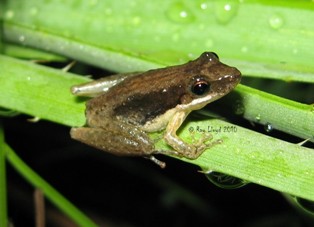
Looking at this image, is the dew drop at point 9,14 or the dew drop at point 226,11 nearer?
the dew drop at point 226,11

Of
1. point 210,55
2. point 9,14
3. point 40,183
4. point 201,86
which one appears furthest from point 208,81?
point 9,14

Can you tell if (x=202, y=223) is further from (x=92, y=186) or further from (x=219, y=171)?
(x=219, y=171)

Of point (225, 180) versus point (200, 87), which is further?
point (200, 87)

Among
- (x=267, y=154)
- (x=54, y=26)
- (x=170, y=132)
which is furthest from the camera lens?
(x=54, y=26)

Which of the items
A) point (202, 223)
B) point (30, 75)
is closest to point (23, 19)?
point (30, 75)

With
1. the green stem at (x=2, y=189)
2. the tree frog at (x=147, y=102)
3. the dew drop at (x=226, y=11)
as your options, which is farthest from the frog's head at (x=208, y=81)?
the green stem at (x=2, y=189)

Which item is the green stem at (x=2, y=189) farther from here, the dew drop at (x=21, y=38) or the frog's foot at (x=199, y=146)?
the frog's foot at (x=199, y=146)

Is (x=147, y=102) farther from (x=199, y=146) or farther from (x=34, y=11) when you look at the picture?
(x=34, y=11)
